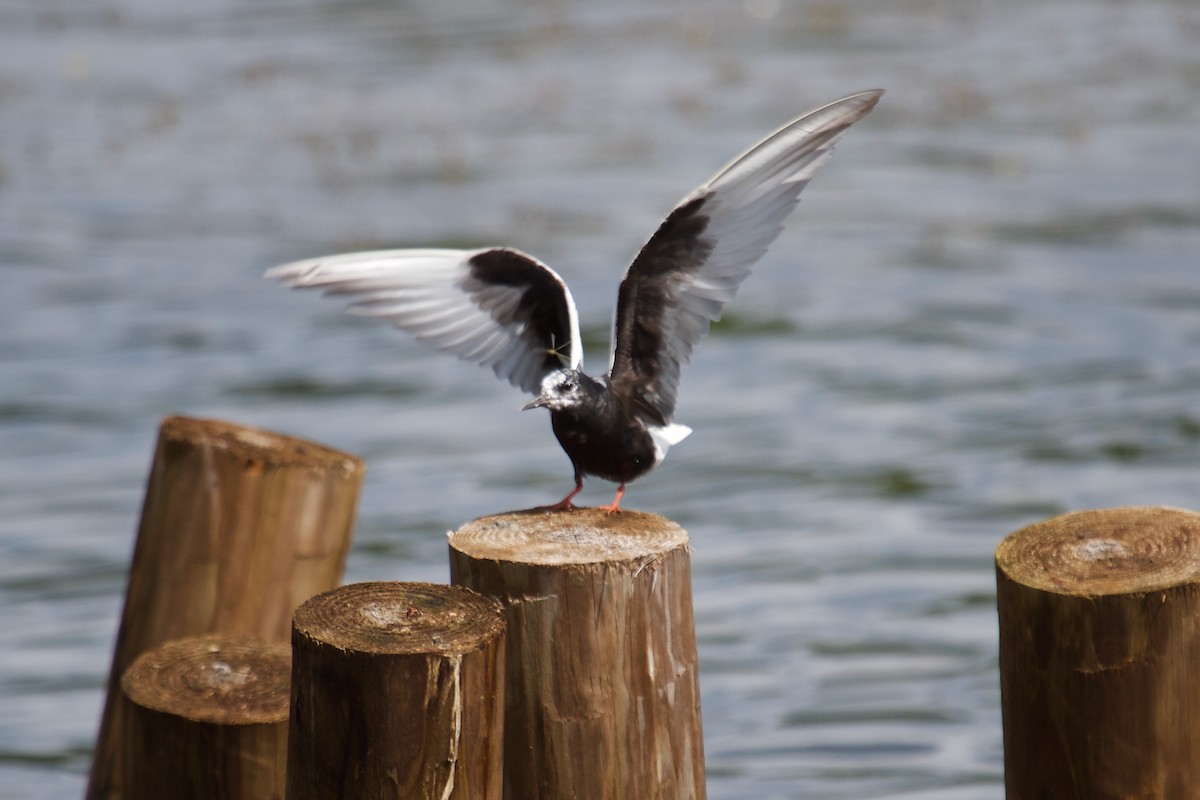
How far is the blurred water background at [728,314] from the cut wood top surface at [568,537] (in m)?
2.50

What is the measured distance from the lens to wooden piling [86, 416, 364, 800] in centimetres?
484

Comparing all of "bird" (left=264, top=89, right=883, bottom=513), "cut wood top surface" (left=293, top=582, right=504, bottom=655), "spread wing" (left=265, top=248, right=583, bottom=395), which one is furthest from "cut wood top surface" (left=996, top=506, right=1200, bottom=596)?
"spread wing" (left=265, top=248, right=583, bottom=395)

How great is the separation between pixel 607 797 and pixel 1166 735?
3.88ft

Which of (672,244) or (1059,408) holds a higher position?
(672,244)

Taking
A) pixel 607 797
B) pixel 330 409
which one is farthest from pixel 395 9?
pixel 607 797

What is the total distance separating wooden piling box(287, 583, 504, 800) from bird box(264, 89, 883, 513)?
0.90 metres

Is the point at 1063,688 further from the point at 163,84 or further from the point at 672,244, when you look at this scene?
the point at 163,84

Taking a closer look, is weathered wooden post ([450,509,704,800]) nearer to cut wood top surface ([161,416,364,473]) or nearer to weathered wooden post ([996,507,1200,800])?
weathered wooden post ([996,507,1200,800])

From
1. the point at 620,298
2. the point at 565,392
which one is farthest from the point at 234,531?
the point at 620,298

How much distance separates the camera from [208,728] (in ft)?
13.4

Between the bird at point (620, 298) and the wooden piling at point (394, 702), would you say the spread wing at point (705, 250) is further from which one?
the wooden piling at point (394, 702)

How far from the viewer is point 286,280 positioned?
4781 millimetres

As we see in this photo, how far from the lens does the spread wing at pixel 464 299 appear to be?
480cm

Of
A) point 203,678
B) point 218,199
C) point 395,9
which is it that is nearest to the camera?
point 203,678
